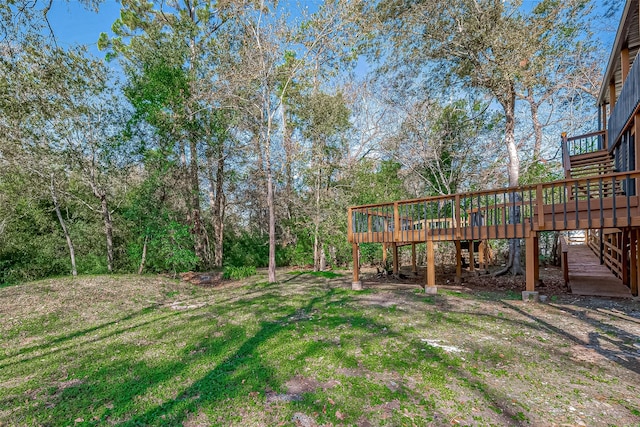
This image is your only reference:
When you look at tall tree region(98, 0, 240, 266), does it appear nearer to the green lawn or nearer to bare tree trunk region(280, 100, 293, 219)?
bare tree trunk region(280, 100, 293, 219)

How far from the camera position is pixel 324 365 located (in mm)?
3078

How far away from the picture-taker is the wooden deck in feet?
19.2

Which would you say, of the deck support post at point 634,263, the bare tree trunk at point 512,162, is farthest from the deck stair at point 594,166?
the deck support post at point 634,263

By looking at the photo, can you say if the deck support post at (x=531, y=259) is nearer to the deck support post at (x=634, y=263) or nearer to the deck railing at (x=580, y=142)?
the deck support post at (x=634, y=263)

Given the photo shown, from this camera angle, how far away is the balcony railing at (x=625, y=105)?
17.9 feet

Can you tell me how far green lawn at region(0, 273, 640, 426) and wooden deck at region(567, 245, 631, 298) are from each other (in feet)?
3.92

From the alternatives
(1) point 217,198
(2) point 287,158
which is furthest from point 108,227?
(2) point 287,158

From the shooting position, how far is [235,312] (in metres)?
5.46

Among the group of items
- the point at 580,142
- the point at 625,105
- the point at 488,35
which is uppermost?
the point at 488,35

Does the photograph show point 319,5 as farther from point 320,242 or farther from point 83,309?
point 83,309

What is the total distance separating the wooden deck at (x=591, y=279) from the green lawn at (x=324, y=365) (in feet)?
3.92

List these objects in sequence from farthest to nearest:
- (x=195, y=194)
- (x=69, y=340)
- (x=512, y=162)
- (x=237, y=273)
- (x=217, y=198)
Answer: (x=217, y=198), (x=195, y=194), (x=237, y=273), (x=512, y=162), (x=69, y=340)

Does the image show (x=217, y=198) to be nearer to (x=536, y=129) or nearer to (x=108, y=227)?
(x=108, y=227)

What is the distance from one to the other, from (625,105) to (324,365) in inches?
326
